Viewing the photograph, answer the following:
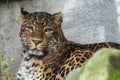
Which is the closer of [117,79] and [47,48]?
[117,79]

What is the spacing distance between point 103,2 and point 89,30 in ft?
1.38

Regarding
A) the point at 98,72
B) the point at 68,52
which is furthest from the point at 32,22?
the point at 98,72

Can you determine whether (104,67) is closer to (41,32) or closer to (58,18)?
(41,32)

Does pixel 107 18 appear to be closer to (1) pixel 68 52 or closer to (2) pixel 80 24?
(2) pixel 80 24

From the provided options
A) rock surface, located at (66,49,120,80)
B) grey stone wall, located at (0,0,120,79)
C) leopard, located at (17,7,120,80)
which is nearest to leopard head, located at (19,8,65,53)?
leopard, located at (17,7,120,80)

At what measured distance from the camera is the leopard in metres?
6.18

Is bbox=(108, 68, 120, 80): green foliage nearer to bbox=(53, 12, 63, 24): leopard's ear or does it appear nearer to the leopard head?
the leopard head

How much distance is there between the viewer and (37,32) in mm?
6328

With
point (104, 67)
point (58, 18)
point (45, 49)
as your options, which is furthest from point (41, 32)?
point (104, 67)

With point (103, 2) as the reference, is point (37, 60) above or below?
below

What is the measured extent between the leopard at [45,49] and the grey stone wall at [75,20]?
73cm

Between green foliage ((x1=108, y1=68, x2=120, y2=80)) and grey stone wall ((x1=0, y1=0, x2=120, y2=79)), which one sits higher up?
green foliage ((x1=108, y1=68, x2=120, y2=80))

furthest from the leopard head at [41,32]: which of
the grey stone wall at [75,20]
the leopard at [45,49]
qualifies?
the grey stone wall at [75,20]

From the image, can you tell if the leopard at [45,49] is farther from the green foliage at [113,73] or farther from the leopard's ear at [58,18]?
the green foliage at [113,73]
